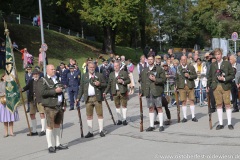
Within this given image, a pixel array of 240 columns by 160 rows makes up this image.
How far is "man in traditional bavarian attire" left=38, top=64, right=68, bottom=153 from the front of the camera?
1097 cm

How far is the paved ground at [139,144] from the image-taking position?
32.4 ft

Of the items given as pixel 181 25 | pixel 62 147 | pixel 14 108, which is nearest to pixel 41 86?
pixel 62 147

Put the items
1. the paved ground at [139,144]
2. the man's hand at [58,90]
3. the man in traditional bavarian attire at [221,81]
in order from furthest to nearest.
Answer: the man in traditional bavarian attire at [221,81], the man's hand at [58,90], the paved ground at [139,144]

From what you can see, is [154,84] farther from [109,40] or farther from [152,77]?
[109,40]

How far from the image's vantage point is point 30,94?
46.6 ft

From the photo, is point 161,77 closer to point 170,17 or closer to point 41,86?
point 41,86

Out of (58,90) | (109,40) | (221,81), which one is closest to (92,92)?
(58,90)

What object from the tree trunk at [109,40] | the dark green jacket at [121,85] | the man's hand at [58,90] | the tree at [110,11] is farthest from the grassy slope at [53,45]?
the man's hand at [58,90]

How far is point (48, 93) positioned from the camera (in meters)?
10.9

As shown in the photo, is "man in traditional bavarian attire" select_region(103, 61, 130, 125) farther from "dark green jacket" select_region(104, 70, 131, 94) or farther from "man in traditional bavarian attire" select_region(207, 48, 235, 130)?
"man in traditional bavarian attire" select_region(207, 48, 235, 130)

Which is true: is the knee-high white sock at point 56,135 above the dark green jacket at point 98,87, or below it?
below

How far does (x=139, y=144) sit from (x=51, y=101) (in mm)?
2355

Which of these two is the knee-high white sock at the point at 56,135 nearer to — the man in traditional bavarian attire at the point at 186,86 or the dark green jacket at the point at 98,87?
the dark green jacket at the point at 98,87

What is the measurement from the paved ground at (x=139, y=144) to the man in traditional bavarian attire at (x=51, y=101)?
1.60ft
